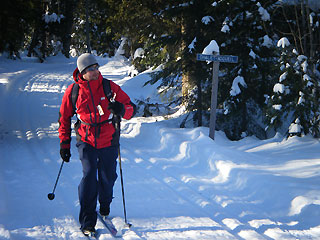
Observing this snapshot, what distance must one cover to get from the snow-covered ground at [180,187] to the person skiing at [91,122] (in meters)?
0.50

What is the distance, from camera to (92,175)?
3.96 metres

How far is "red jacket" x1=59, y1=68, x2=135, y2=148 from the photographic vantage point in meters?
3.88

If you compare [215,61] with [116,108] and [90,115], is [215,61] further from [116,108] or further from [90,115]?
[90,115]

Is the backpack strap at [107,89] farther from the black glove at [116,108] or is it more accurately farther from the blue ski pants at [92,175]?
the blue ski pants at [92,175]

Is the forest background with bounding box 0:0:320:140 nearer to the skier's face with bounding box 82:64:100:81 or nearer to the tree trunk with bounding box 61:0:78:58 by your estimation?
the skier's face with bounding box 82:64:100:81

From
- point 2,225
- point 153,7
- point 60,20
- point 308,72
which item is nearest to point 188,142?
point 308,72

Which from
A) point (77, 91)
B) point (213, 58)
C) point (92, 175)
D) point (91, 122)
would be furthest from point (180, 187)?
point (213, 58)

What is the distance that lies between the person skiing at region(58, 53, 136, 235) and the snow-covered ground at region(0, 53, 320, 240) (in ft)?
1.66

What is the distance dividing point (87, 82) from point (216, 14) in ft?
20.5

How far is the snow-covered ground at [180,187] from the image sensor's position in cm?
414

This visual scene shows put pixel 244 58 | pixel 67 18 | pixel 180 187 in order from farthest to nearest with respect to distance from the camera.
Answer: pixel 67 18
pixel 244 58
pixel 180 187

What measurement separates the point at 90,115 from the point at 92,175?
690 mm

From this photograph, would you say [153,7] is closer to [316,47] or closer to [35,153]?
[316,47]

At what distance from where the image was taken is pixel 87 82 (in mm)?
3883
